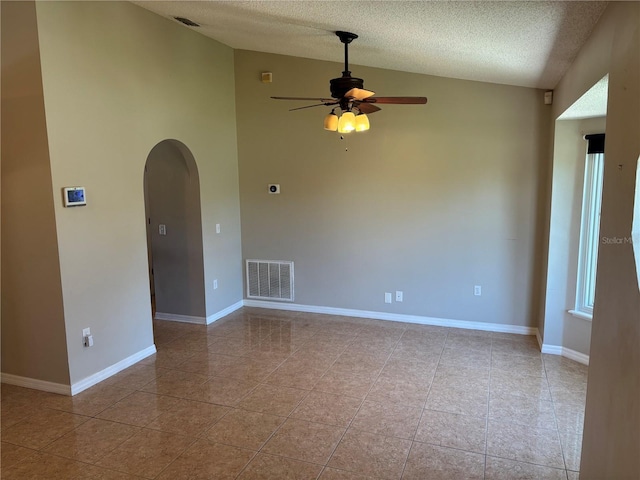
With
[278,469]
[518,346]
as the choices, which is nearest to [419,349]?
[518,346]

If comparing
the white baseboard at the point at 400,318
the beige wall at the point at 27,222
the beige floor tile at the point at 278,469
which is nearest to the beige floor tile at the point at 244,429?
the beige floor tile at the point at 278,469

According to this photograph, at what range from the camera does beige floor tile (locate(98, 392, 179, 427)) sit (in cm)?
318

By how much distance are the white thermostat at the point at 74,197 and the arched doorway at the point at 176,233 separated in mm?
1495

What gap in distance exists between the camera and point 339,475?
8.41 ft

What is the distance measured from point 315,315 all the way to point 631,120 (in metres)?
4.31

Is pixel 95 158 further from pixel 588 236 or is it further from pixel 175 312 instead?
pixel 588 236

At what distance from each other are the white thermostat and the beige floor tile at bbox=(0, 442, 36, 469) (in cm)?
169

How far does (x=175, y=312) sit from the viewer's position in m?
5.34

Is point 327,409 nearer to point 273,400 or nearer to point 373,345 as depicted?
point 273,400

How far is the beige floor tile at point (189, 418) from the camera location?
3.05 m

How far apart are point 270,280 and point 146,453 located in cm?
311

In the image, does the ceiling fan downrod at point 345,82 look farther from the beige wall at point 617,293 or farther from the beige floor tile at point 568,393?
the beige floor tile at point 568,393

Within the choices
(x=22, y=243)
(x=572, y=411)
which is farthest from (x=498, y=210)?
(x=22, y=243)

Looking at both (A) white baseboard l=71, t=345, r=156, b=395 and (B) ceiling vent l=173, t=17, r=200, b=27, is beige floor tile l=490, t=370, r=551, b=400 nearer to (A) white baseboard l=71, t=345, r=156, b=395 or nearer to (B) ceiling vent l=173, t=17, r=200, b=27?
(A) white baseboard l=71, t=345, r=156, b=395
